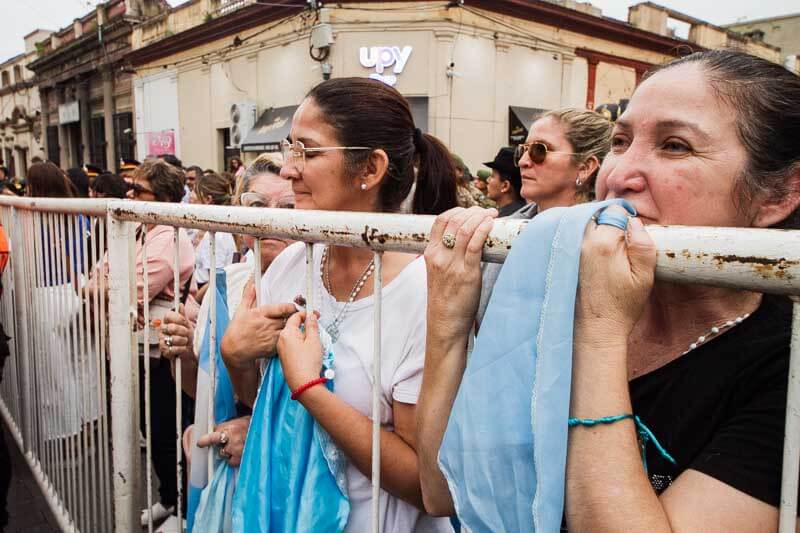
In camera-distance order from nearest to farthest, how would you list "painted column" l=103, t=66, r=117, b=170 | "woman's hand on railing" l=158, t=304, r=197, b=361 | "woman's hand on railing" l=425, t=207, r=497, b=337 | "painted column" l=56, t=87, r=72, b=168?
"woman's hand on railing" l=425, t=207, r=497, b=337, "woman's hand on railing" l=158, t=304, r=197, b=361, "painted column" l=103, t=66, r=117, b=170, "painted column" l=56, t=87, r=72, b=168

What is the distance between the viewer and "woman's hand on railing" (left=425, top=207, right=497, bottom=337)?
Answer: 915 mm

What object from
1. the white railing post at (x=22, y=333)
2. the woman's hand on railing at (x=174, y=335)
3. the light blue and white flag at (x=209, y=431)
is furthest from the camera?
the white railing post at (x=22, y=333)

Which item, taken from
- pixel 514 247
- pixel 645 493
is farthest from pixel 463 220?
pixel 645 493

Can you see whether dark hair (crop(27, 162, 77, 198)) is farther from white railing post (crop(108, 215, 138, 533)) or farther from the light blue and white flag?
the light blue and white flag

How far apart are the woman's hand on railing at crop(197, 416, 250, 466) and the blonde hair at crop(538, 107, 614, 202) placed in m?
2.08

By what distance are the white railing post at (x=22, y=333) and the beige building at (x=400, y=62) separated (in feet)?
26.8

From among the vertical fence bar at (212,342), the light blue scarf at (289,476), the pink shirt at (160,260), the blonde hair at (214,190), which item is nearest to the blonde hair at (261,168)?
the pink shirt at (160,260)

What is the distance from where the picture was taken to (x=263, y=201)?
2545 mm

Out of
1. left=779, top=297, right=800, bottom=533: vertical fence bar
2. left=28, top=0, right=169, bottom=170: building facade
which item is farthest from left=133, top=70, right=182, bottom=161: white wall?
left=779, top=297, right=800, bottom=533: vertical fence bar

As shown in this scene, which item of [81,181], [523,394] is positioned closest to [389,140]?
[523,394]

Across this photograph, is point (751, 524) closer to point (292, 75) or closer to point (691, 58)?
point (691, 58)

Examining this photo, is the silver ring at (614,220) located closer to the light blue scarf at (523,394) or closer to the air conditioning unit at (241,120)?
the light blue scarf at (523,394)

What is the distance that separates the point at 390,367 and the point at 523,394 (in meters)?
Result: 0.53

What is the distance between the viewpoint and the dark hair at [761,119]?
992mm
